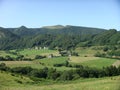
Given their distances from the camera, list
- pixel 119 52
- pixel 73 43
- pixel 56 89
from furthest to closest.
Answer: pixel 73 43, pixel 119 52, pixel 56 89

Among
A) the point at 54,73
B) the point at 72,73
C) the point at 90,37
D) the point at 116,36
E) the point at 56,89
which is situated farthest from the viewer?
the point at 90,37

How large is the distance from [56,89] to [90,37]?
438 feet

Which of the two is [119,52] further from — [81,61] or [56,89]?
[56,89]

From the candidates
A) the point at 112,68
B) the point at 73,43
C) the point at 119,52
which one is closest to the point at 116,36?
the point at 73,43

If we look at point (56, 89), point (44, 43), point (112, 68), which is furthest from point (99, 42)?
point (56, 89)

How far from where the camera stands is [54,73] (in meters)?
45.1

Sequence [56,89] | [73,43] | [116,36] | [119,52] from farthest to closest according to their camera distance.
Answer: [73,43] < [116,36] < [119,52] < [56,89]

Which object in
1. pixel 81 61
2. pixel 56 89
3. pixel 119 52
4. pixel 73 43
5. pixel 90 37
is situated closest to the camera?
pixel 56 89

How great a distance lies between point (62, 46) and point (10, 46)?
2545 cm

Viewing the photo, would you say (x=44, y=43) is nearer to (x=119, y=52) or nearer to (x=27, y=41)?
(x=27, y=41)

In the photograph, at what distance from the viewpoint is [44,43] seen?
152 metres

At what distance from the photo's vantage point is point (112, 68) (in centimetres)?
4528

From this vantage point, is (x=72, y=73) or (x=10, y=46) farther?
(x=10, y=46)

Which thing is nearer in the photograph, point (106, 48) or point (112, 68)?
point (112, 68)
